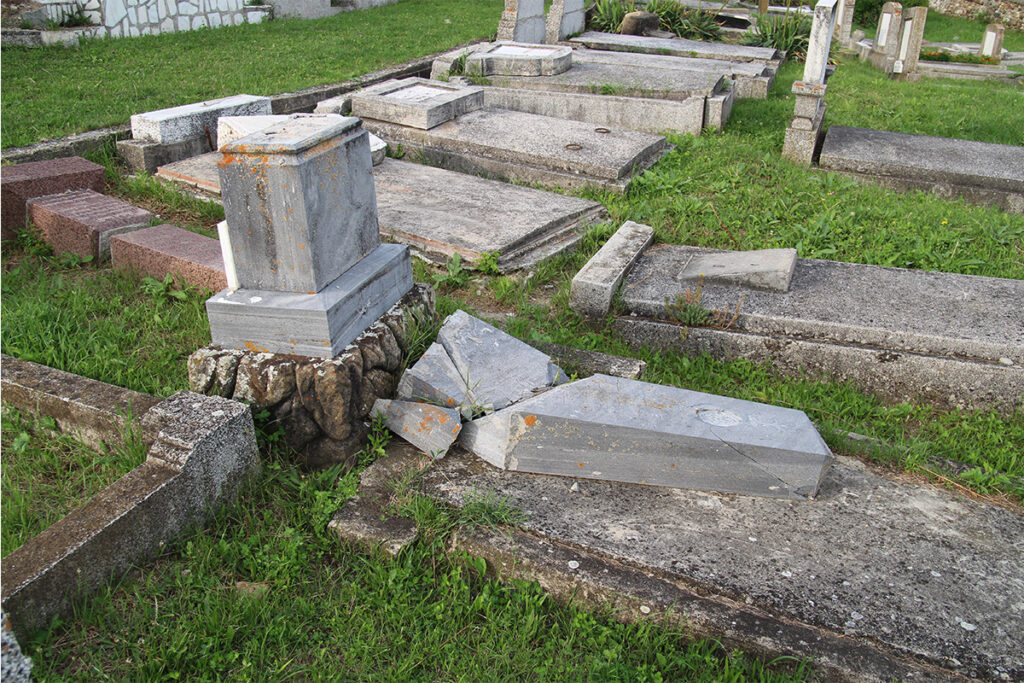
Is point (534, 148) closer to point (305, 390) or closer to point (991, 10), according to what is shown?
point (305, 390)

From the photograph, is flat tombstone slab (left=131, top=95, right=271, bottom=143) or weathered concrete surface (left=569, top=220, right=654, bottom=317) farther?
flat tombstone slab (left=131, top=95, right=271, bottom=143)

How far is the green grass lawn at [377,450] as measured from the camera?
204 centimetres

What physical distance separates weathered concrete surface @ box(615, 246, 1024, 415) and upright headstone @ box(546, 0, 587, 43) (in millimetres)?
6595

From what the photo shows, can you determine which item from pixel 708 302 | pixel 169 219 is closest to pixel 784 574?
pixel 708 302

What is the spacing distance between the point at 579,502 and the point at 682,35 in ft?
32.5

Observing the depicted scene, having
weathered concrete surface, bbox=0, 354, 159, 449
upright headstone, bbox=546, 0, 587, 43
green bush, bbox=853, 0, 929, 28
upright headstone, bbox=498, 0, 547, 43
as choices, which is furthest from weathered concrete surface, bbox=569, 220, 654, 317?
green bush, bbox=853, 0, 929, 28

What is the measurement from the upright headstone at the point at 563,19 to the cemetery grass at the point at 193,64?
48.4 inches

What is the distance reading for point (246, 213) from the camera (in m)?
2.60

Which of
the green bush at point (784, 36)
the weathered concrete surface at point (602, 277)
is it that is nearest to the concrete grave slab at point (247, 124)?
the weathered concrete surface at point (602, 277)

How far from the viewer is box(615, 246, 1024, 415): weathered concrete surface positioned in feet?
10.8

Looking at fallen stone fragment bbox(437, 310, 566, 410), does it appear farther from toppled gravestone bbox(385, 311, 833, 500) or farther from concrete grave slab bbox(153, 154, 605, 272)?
concrete grave slab bbox(153, 154, 605, 272)

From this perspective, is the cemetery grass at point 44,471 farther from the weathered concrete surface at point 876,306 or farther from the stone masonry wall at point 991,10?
the stone masonry wall at point 991,10

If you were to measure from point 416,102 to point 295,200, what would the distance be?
3.89 meters

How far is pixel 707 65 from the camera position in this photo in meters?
8.49
